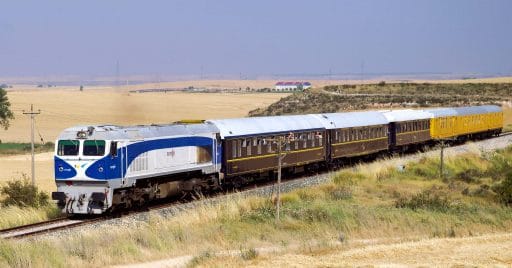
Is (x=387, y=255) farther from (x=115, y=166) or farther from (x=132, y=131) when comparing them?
(x=132, y=131)

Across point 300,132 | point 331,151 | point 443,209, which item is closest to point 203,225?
point 443,209

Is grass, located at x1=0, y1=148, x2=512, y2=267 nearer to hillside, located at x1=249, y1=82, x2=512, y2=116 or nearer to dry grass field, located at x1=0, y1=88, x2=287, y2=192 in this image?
dry grass field, located at x1=0, y1=88, x2=287, y2=192

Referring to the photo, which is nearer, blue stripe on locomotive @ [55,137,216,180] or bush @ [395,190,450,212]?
bush @ [395,190,450,212]

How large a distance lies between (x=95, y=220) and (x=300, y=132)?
1497cm

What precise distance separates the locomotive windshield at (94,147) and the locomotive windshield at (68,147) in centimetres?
37

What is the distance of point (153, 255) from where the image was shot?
56.8 ft

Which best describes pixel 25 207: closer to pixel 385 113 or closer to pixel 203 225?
pixel 203 225

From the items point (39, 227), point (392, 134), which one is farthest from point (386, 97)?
point (39, 227)

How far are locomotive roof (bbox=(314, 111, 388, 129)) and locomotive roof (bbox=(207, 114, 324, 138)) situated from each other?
3.26 feet

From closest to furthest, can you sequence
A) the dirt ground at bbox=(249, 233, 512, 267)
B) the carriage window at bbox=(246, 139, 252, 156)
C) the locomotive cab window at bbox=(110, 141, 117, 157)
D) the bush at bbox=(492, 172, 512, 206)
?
the dirt ground at bbox=(249, 233, 512, 267) < the locomotive cab window at bbox=(110, 141, 117, 157) < the bush at bbox=(492, 172, 512, 206) < the carriage window at bbox=(246, 139, 252, 156)

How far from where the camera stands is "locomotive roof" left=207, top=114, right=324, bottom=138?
103 ft

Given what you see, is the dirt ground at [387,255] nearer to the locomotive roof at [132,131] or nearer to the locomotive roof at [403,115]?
the locomotive roof at [132,131]

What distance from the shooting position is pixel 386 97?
112m

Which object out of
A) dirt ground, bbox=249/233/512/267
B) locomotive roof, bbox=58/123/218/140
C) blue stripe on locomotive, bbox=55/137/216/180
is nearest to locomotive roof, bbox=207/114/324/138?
locomotive roof, bbox=58/123/218/140
